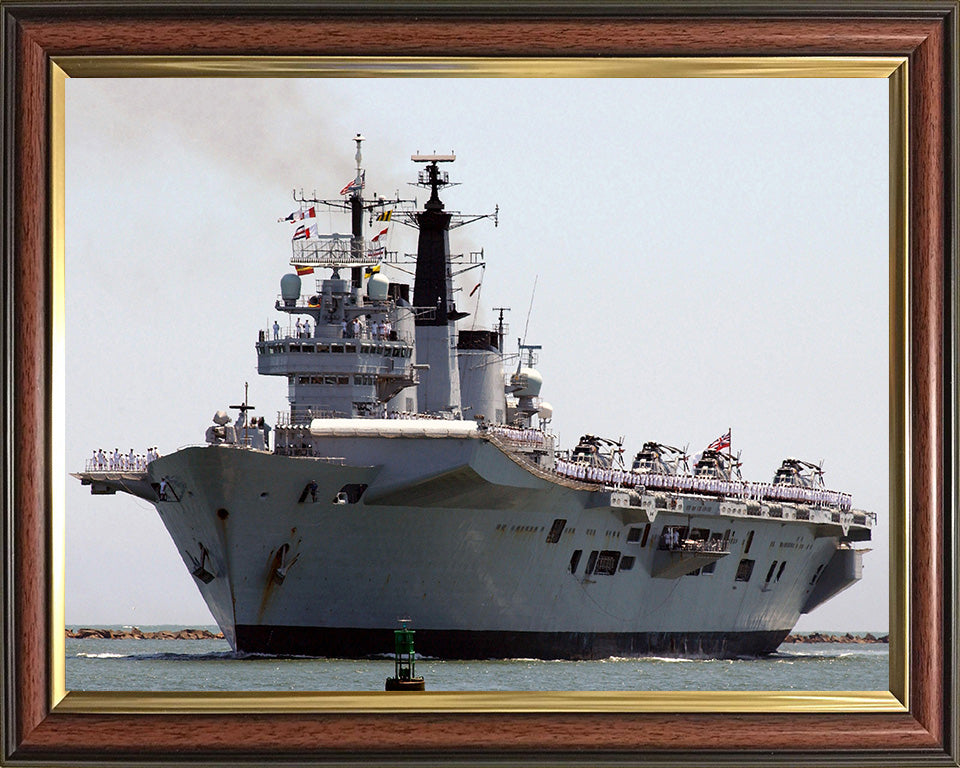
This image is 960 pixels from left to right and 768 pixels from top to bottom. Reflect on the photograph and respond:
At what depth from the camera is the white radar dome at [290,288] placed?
113ft

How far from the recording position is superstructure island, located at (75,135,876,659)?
31422 mm

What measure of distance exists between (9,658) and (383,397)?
2823cm

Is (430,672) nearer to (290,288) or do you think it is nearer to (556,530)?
(556,530)

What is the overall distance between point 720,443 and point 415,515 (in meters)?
16.6

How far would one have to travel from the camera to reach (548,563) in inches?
1367

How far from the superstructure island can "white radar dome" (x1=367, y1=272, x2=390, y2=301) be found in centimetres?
4

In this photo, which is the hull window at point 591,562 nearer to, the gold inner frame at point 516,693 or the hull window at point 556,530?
the hull window at point 556,530

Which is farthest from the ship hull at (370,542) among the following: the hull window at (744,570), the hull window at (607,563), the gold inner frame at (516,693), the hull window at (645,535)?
the gold inner frame at (516,693)

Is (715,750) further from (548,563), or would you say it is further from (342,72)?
(548,563)

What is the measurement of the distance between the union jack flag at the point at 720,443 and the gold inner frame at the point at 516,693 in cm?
385

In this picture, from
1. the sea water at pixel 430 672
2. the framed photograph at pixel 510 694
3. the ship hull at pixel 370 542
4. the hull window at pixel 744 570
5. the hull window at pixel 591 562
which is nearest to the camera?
the framed photograph at pixel 510 694

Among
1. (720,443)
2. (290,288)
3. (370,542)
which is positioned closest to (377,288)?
(290,288)

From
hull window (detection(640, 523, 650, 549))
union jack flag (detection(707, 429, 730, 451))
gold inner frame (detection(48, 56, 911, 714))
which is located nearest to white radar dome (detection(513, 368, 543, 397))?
hull window (detection(640, 523, 650, 549))

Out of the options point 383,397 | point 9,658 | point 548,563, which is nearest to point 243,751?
point 9,658
